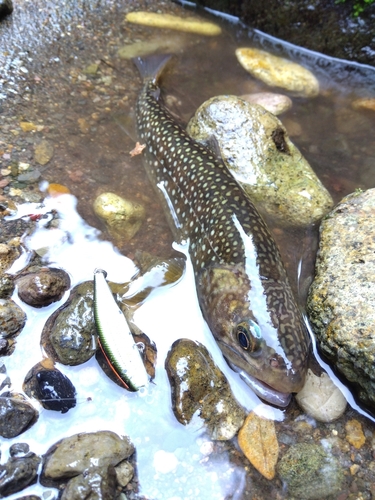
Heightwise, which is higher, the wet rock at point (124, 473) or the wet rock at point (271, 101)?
the wet rock at point (271, 101)

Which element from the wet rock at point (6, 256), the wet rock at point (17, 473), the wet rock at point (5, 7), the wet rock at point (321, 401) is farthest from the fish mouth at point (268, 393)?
the wet rock at point (5, 7)

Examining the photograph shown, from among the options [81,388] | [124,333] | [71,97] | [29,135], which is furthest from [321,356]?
[71,97]

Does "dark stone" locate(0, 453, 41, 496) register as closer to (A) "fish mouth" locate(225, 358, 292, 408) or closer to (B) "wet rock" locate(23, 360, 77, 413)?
(B) "wet rock" locate(23, 360, 77, 413)

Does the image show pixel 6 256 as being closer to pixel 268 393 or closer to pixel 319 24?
pixel 268 393

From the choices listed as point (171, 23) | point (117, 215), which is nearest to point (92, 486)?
point (117, 215)

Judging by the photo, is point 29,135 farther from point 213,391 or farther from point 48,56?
point 213,391

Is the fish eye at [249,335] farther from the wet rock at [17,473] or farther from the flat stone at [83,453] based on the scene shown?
the wet rock at [17,473]
